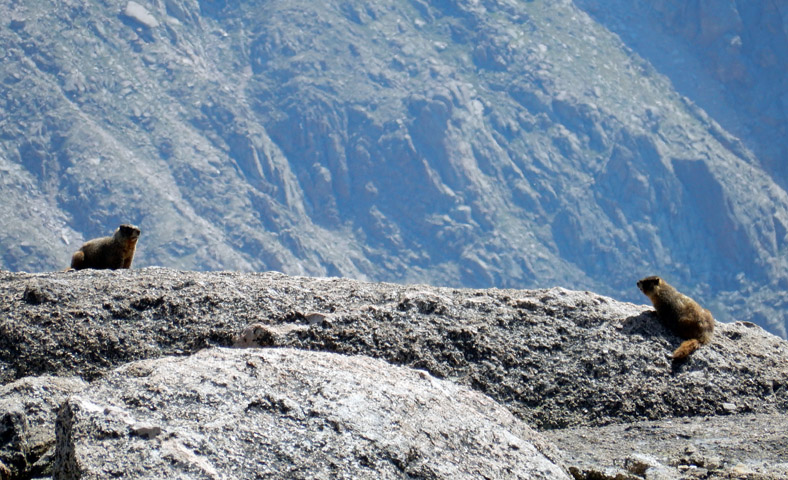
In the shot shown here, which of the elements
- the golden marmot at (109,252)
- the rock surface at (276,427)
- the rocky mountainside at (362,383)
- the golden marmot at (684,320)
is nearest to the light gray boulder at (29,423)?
the rocky mountainside at (362,383)

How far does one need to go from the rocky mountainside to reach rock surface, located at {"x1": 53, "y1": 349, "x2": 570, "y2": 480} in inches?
0.6

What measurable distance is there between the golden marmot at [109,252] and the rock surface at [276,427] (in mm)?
9951

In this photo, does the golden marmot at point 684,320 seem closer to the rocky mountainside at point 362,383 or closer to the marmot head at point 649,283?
the rocky mountainside at point 362,383

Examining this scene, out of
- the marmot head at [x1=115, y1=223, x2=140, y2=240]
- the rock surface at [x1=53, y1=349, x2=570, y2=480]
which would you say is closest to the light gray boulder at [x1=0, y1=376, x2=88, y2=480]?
the rock surface at [x1=53, y1=349, x2=570, y2=480]

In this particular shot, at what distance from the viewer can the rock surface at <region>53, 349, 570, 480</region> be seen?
5.80 m

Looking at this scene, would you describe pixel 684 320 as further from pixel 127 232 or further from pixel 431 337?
pixel 127 232

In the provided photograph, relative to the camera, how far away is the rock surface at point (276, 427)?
19.0ft

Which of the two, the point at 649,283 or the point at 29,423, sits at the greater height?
the point at 649,283

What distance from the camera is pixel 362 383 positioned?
22.9ft

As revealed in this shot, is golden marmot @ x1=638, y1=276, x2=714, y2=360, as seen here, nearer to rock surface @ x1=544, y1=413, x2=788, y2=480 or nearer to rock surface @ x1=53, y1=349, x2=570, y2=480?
rock surface @ x1=544, y1=413, x2=788, y2=480

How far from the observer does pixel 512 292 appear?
11.4 m

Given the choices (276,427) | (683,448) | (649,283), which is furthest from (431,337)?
(649,283)

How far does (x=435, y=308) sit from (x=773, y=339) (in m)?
4.96

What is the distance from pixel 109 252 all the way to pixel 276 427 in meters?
11.5
